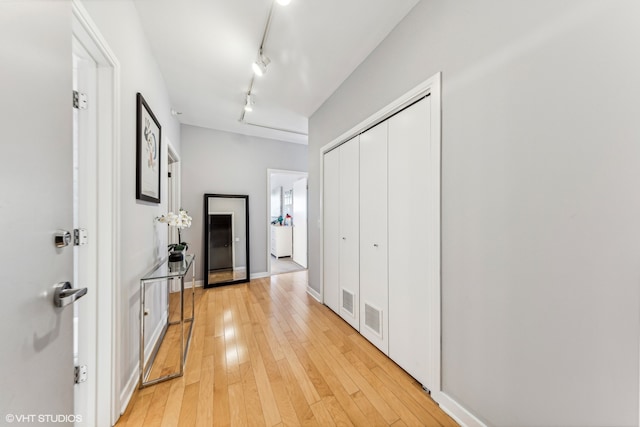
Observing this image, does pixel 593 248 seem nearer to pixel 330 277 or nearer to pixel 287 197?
pixel 330 277

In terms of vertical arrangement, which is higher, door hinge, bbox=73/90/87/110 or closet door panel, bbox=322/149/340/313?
door hinge, bbox=73/90/87/110

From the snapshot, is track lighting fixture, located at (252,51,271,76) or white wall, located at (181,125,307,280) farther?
white wall, located at (181,125,307,280)

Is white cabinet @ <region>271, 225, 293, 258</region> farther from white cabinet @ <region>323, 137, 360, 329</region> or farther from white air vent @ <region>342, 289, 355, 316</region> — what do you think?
white air vent @ <region>342, 289, 355, 316</region>

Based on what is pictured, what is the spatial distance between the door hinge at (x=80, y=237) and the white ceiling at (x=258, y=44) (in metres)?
1.68

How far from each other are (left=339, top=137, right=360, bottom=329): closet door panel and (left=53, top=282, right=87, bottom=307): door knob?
2002 mm

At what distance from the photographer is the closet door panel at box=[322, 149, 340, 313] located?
2.68 metres

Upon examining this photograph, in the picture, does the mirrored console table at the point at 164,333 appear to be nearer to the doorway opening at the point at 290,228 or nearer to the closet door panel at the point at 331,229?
the closet door panel at the point at 331,229

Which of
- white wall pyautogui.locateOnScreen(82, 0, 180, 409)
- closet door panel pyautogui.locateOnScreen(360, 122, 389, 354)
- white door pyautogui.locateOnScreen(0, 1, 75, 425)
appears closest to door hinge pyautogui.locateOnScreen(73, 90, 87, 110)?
white wall pyautogui.locateOnScreen(82, 0, 180, 409)

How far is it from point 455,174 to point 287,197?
5.84 meters

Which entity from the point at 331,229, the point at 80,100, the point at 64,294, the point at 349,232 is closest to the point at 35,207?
the point at 64,294

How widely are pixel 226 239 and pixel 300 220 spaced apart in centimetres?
213

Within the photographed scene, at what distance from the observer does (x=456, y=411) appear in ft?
4.27

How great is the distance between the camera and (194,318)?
255cm

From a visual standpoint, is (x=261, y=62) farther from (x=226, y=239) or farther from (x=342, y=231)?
(x=226, y=239)
